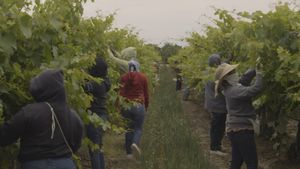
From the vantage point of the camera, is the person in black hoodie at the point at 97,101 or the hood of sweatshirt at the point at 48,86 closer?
the hood of sweatshirt at the point at 48,86

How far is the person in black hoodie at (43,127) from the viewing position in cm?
352

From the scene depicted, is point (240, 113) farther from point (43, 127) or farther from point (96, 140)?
point (43, 127)

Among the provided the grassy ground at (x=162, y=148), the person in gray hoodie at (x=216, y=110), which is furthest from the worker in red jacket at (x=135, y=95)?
the person in gray hoodie at (x=216, y=110)

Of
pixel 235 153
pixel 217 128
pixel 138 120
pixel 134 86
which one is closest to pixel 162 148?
pixel 138 120

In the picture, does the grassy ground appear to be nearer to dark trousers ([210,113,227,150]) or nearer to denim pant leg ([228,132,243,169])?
dark trousers ([210,113,227,150])

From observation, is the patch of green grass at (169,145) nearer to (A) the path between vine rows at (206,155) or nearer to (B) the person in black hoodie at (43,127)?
(A) the path between vine rows at (206,155)

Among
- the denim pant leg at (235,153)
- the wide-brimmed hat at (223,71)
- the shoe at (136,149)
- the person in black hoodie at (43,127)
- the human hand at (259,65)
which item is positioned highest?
the human hand at (259,65)

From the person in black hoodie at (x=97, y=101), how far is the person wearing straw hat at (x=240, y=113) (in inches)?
50.2

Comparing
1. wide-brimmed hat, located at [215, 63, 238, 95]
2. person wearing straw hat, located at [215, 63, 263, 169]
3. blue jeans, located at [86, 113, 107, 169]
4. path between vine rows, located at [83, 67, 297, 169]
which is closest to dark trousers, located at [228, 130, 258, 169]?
person wearing straw hat, located at [215, 63, 263, 169]

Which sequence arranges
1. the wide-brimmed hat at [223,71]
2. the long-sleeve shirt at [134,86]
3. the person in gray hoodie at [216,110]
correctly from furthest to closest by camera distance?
1. the person in gray hoodie at [216,110]
2. the long-sleeve shirt at [134,86]
3. the wide-brimmed hat at [223,71]

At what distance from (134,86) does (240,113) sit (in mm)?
2234

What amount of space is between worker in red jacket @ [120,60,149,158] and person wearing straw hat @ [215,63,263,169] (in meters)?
1.95

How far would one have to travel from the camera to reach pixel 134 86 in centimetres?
777

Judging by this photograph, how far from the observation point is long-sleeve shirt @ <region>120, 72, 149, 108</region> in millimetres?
7746
